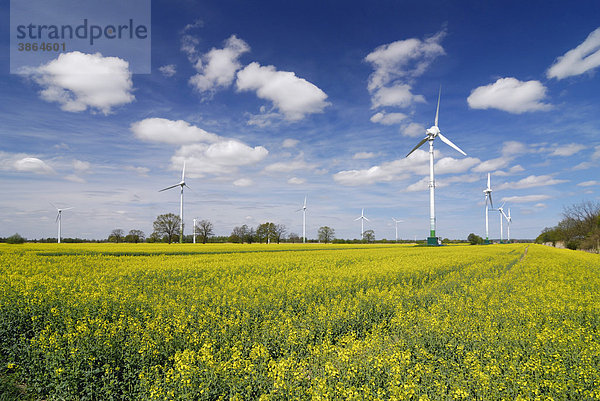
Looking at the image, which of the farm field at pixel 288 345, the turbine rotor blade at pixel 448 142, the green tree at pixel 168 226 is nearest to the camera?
the farm field at pixel 288 345

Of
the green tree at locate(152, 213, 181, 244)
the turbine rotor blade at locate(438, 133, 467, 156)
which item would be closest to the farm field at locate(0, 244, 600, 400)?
the turbine rotor blade at locate(438, 133, 467, 156)

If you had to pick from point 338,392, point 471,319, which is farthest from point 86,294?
point 471,319

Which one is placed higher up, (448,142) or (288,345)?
(448,142)

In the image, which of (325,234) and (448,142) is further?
(325,234)

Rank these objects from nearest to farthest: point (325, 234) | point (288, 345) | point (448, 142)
Answer: point (288, 345), point (448, 142), point (325, 234)

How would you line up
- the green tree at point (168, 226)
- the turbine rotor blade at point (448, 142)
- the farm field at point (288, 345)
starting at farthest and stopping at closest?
the green tree at point (168, 226), the turbine rotor blade at point (448, 142), the farm field at point (288, 345)

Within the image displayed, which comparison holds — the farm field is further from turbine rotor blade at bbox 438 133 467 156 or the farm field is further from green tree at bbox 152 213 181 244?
green tree at bbox 152 213 181 244

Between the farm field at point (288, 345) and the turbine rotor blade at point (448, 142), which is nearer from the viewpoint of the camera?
the farm field at point (288, 345)

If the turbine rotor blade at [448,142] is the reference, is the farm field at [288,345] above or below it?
below

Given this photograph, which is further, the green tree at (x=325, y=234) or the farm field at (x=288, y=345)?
the green tree at (x=325, y=234)

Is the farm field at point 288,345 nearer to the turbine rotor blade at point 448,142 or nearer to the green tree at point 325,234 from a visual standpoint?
the turbine rotor blade at point 448,142

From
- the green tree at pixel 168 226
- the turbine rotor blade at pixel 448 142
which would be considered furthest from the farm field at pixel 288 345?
the green tree at pixel 168 226

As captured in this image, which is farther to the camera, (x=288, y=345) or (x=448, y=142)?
(x=448, y=142)

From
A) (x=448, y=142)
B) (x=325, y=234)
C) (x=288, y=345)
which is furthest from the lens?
(x=325, y=234)
